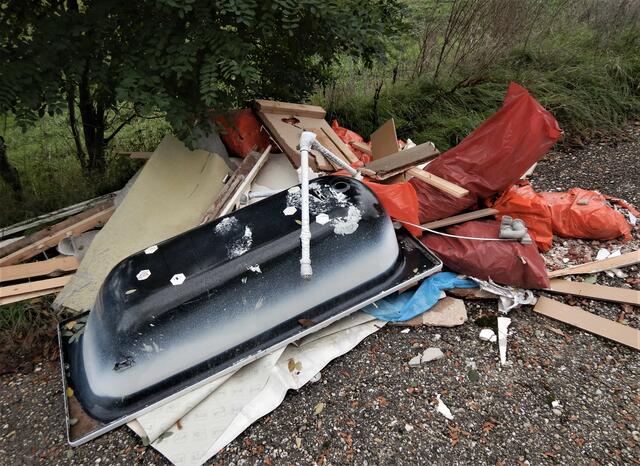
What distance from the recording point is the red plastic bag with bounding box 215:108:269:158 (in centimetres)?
397

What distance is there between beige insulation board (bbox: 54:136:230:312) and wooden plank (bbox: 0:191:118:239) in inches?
20.9

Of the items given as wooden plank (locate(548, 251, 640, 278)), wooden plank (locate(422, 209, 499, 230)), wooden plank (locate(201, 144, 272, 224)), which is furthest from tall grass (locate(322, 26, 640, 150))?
wooden plank (locate(548, 251, 640, 278))

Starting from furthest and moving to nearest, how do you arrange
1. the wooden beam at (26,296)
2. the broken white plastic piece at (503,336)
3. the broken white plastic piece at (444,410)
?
the wooden beam at (26,296)
the broken white plastic piece at (503,336)
the broken white plastic piece at (444,410)

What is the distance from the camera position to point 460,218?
3.51m

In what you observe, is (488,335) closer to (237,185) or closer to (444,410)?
(444,410)

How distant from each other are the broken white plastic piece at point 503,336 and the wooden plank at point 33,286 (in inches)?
123

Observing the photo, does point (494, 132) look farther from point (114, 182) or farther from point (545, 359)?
point (114, 182)

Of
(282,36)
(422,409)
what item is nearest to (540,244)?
(422,409)

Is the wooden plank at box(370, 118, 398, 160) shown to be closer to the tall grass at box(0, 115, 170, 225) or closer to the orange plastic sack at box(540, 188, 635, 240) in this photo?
the orange plastic sack at box(540, 188, 635, 240)

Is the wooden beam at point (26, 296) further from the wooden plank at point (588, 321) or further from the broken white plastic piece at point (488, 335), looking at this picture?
the wooden plank at point (588, 321)

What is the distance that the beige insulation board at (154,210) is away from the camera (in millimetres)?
3230

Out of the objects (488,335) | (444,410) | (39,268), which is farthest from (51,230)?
(488,335)

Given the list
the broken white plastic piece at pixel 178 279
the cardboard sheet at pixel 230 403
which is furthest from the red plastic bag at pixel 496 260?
the broken white plastic piece at pixel 178 279

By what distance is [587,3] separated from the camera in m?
6.29
